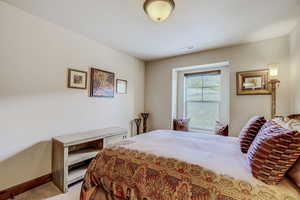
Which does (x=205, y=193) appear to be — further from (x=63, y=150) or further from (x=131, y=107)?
(x=131, y=107)

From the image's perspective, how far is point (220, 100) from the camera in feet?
11.6

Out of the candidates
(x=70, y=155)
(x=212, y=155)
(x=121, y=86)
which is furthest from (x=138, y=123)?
(x=212, y=155)

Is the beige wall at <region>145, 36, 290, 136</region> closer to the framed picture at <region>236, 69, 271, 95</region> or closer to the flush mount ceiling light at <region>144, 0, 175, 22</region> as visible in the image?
the framed picture at <region>236, 69, 271, 95</region>

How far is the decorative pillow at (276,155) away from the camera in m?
0.89

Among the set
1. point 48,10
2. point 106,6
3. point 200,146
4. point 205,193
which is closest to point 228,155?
point 200,146

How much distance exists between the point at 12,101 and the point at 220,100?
12.8 feet

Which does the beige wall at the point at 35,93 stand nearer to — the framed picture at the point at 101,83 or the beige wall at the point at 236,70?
the framed picture at the point at 101,83

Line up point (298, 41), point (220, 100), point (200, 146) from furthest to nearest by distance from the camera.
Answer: point (220, 100), point (298, 41), point (200, 146)

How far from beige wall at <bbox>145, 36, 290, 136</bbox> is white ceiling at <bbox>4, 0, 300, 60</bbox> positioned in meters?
0.21

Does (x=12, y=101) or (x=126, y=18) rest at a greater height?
(x=126, y=18)

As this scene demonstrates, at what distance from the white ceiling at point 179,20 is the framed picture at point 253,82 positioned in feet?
2.09

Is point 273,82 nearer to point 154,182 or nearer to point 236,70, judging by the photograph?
point 236,70

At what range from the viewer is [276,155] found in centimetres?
93

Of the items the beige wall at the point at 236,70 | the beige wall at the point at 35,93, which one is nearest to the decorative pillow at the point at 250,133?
the beige wall at the point at 236,70
